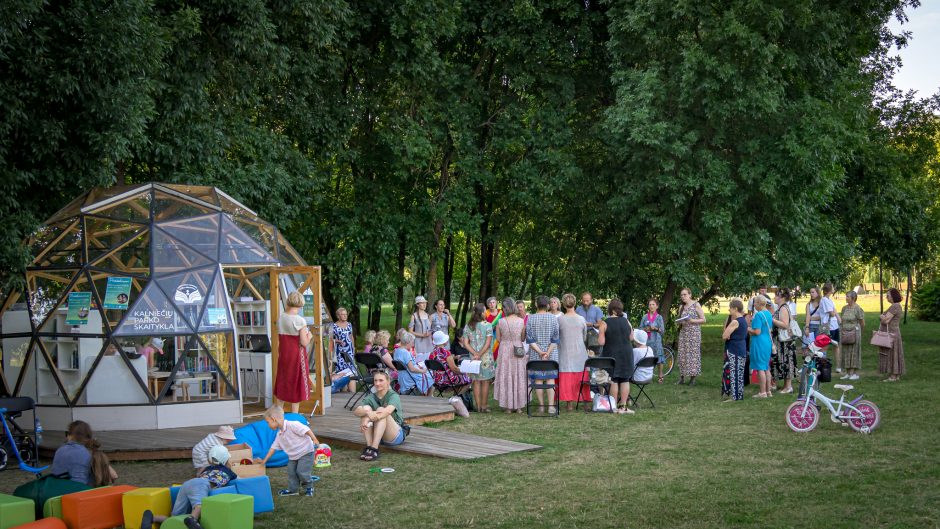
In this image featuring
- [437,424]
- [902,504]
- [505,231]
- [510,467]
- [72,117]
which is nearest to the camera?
[902,504]

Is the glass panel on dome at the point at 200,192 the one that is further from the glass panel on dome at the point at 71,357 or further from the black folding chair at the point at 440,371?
the black folding chair at the point at 440,371

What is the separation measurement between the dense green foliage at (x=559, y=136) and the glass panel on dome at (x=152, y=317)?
351 cm

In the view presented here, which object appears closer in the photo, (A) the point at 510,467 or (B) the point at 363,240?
(A) the point at 510,467

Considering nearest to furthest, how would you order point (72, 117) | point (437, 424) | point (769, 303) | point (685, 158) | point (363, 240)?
point (72, 117) → point (437, 424) → point (769, 303) → point (685, 158) → point (363, 240)

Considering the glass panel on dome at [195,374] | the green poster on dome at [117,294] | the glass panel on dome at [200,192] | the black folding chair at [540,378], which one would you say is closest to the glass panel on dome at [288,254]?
the glass panel on dome at [200,192]

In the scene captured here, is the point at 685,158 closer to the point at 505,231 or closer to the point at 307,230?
the point at 505,231

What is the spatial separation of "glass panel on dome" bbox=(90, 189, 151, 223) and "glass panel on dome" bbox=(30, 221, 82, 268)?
407 millimetres

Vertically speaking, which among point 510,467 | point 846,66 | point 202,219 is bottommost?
point 510,467

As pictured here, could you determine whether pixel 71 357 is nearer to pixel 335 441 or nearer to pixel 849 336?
pixel 335 441

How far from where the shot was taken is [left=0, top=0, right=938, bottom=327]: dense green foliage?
1816cm

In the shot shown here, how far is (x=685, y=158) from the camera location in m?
21.2

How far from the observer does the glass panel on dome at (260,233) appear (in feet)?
46.0

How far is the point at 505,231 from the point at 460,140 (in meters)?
4.62

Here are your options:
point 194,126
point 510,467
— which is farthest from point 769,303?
point 194,126
